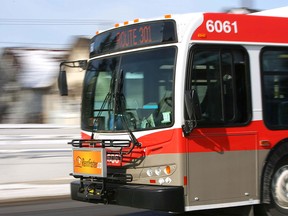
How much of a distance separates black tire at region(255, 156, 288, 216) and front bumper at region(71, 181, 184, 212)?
4.96 feet

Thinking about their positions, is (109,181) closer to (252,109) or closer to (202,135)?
(202,135)

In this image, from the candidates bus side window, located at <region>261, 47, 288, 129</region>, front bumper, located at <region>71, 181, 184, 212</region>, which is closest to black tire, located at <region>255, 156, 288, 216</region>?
bus side window, located at <region>261, 47, 288, 129</region>

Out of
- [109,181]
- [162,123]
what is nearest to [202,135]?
[162,123]

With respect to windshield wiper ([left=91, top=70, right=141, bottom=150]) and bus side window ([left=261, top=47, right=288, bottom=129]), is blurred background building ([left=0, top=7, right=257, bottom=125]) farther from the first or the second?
bus side window ([left=261, top=47, right=288, bottom=129])

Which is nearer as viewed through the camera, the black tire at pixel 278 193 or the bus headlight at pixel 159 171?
the bus headlight at pixel 159 171

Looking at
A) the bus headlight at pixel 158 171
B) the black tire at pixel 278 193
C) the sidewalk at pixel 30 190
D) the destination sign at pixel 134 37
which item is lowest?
the sidewalk at pixel 30 190

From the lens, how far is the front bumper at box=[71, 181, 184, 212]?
6285 millimetres

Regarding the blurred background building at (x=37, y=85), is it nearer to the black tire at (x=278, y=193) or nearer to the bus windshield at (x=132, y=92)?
the bus windshield at (x=132, y=92)

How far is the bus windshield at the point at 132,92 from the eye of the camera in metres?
6.64

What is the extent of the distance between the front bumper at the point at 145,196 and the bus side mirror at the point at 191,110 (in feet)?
2.46

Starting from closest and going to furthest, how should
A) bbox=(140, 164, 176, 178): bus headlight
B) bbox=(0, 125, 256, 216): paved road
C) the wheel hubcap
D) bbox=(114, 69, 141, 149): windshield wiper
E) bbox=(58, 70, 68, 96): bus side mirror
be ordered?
bbox=(140, 164, 176, 178): bus headlight, bbox=(114, 69, 141, 149): windshield wiper, the wheel hubcap, bbox=(58, 70, 68, 96): bus side mirror, bbox=(0, 125, 256, 216): paved road

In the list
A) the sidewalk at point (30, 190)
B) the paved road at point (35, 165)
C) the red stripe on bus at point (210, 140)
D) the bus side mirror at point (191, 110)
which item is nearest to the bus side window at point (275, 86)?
the red stripe on bus at point (210, 140)

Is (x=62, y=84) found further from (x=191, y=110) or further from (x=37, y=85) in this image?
(x=37, y=85)

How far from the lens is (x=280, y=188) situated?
7.24m
